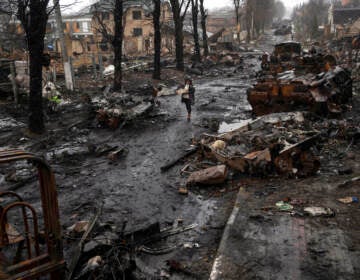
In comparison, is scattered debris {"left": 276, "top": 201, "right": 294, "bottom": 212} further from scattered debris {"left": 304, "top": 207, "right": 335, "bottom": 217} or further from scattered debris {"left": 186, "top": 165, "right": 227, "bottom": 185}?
scattered debris {"left": 186, "top": 165, "right": 227, "bottom": 185}

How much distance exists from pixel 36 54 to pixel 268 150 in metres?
7.57

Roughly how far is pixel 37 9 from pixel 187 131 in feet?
18.6

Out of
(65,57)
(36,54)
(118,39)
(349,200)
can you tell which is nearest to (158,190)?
(349,200)

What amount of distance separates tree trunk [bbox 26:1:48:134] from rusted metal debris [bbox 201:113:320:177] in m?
5.60

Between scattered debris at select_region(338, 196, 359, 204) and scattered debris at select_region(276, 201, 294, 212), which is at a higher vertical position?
scattered debris at select_region(338, 196, 359, 204)

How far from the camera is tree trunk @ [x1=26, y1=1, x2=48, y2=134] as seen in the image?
1051cm

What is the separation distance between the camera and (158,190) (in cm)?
744

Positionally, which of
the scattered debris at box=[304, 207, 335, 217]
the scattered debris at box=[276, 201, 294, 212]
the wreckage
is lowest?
the scattered debris at box=[276, 201, 294, 212]

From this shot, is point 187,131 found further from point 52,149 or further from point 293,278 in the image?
point 293,278

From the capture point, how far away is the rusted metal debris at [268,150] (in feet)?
24.1

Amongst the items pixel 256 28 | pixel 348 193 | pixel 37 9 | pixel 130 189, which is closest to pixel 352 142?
pixel 348 193

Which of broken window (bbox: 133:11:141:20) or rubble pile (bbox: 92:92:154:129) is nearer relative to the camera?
rubble pile (bbox: 92:92:154:129)

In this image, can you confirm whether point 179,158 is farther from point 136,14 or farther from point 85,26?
point 85,26

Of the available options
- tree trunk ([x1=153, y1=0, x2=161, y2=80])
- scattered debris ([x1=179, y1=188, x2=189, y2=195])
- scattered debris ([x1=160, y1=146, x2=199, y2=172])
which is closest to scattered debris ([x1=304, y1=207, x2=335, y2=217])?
scattered debris ([x1=179, y1=188, x2=189, y2=195])
